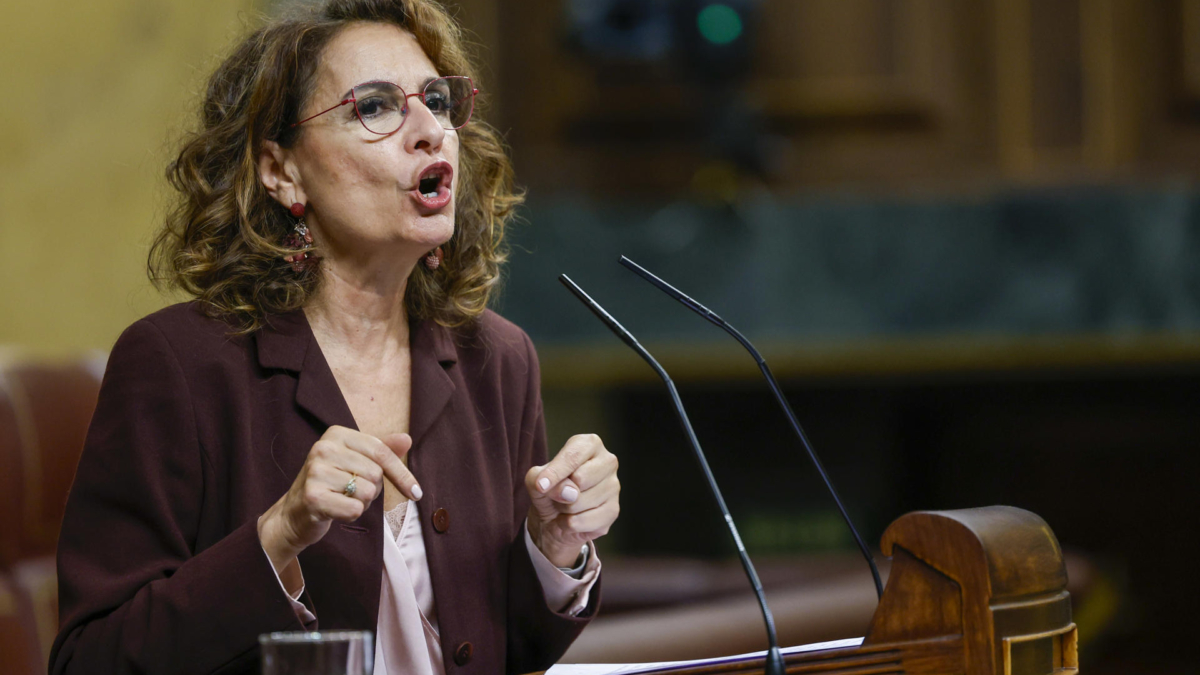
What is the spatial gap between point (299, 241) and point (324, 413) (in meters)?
0.24

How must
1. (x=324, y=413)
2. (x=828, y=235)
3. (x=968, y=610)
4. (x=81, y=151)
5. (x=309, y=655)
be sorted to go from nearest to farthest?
1. (x=309, y=655)
2. (x=968, y=610)
3. (x=324, y=413)
4. (x=81, y=151)
5. (x=828, y=235)

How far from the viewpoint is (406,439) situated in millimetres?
1167

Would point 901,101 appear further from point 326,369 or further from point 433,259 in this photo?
point 326,369

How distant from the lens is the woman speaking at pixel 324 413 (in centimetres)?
121

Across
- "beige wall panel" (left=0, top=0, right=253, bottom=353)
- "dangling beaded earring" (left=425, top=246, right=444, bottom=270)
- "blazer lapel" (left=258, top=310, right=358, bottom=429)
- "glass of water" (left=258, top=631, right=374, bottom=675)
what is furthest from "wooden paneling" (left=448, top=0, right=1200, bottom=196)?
"glass of water" (left=258, top=631, right=374, bottom=675)

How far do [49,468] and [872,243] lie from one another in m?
2.26

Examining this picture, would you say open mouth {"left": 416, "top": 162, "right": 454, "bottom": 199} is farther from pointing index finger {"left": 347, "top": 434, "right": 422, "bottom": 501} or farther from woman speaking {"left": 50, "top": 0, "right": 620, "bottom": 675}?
pointing index finger {"left": 347, "top": 434, "right": 422, "bottom": 501}

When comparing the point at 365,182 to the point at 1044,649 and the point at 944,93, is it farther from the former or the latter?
the point at 944,93

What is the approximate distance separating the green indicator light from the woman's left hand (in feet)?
7.59

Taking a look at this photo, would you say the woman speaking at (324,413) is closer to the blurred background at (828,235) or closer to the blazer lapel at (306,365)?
the blazer lapel at (306,365)

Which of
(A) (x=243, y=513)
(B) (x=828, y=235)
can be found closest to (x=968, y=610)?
(A) (x=243, y=513)

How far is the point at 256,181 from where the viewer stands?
1485 millimetres

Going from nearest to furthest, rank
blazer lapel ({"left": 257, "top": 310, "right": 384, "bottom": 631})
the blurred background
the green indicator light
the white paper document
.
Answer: the white paper document → blazer lapel ({"left": 257, "top": 310, "right": 384, "bottom": 631}) → the blurred background → the green indicator light

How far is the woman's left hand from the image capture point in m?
1.24
